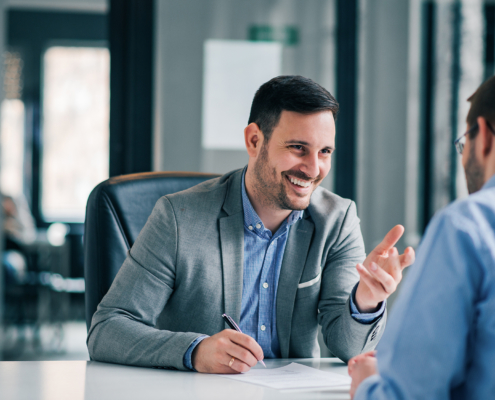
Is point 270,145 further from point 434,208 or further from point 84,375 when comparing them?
point 434,208

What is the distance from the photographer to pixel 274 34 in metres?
2.75

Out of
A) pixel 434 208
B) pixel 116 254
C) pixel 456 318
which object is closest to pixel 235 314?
pixel 116 254

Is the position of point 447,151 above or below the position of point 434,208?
above

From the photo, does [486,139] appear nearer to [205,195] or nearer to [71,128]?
[205,195]

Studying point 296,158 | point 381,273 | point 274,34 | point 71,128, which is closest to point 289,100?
point 296,158

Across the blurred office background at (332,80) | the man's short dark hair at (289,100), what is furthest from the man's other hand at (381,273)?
the blurred office background at (332,80)

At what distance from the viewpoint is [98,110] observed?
6238 mm

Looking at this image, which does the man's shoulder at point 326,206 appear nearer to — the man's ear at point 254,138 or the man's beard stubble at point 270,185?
the man's beard stubble at point 270,185

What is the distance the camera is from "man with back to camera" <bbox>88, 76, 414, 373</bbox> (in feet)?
4.03

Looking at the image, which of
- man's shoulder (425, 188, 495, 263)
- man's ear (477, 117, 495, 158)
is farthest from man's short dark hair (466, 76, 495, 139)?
man's shoulder (425, 188, 495, 263)

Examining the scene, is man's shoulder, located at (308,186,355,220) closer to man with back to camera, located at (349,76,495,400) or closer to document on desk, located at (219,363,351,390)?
document on desk, located at (219,363,351,390)

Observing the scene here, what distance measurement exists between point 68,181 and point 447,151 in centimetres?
451

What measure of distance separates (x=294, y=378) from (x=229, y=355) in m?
0.13

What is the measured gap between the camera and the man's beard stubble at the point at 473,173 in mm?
736
